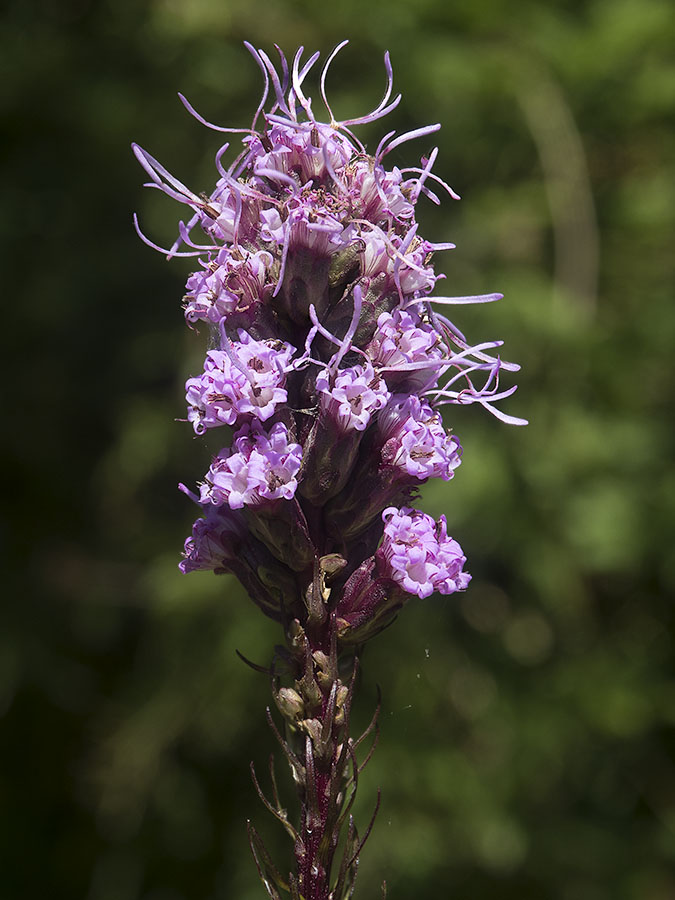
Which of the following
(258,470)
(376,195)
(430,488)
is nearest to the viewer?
(258,470)

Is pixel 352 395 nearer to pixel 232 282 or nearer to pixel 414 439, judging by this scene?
pixel 414 439

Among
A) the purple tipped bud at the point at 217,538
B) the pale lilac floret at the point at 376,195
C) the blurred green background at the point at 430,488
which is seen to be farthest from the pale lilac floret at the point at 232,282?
the blurred green background at the point at 430,488

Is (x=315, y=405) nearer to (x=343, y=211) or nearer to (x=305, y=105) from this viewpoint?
(x=343, y=211)

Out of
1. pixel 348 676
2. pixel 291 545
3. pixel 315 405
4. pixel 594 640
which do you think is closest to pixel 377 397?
pixel 315 405

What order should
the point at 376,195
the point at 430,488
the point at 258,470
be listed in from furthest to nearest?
the point at 430,488, the point at 376,195, the point at 258,470

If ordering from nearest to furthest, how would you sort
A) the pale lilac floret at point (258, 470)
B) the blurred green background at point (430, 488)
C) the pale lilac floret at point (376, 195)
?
the pale lilac floret at point (258, 470) < the pale lilac floret at point (376, 195) < the blurred green background at point (430, 488)

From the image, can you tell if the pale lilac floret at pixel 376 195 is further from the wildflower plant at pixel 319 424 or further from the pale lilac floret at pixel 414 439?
the pale lilac floret at pixel 414 439

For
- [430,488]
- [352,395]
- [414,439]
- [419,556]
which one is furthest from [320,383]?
[430,488]
